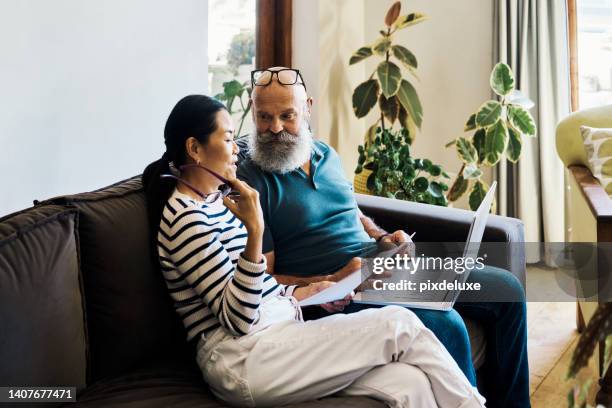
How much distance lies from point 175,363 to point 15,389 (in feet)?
1.42

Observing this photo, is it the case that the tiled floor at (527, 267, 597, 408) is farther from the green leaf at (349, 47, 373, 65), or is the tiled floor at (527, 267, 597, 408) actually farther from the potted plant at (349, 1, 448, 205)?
the green leaf at (349, 47, 373, 65)

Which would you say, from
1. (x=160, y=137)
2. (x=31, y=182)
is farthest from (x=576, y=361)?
(x=160, y=137)

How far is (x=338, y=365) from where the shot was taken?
160 cm

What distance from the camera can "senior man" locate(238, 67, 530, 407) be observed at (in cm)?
214

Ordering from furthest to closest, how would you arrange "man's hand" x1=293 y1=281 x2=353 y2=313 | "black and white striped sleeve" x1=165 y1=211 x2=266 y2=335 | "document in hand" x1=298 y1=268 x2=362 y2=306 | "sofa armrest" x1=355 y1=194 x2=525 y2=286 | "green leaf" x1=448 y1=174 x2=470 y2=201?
"green leaf" x1=448 y1=174 x2=470 y2=201
"sofa armrest" x1=355 y1=194 x2=525 y2=286
"man's hand" x1=293 y1=281 x2=353 y2=313
"document in hand" x1=298 y1=268 x2=362 y2=306
"black and white striped sleeve" x1=165 y1=211 x2=266 y2=335

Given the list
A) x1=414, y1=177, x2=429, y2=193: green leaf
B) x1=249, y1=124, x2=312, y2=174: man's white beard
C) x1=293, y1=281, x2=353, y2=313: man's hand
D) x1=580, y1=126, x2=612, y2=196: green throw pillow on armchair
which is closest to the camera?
x1=293, y1=281, x2=353, y2=313: man's hand

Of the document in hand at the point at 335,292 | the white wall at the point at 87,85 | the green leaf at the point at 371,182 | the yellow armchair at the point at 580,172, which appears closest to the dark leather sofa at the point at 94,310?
the document in hand at the point at 335,292

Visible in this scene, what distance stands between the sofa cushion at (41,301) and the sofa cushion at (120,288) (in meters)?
0.04

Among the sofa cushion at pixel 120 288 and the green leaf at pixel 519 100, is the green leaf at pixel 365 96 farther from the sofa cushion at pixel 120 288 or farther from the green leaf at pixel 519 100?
the sofa cushion at pixel 120 288

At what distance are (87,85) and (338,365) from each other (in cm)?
123

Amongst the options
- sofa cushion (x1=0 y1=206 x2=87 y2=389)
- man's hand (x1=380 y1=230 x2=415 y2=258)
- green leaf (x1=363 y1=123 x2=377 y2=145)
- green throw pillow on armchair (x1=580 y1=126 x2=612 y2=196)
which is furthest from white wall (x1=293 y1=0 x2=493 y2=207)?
sofa cushion (x1=0 y1=206 x2=87 y2=389)

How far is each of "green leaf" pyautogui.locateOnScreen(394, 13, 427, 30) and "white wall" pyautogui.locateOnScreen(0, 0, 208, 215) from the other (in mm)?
1207

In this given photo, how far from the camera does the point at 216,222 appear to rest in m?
1.74

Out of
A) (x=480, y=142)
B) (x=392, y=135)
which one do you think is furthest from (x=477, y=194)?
(x=392, y=135)
